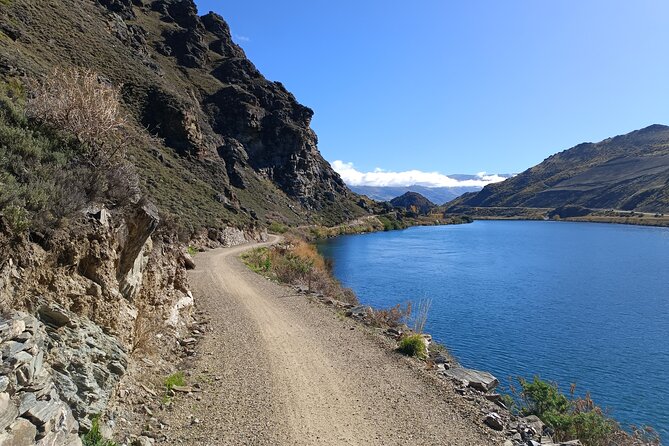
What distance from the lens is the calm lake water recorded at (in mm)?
15758

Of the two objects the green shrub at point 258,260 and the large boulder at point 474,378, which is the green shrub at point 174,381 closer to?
the large boulder at point 474,378

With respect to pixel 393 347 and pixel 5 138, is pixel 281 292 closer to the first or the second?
pixel 393 347

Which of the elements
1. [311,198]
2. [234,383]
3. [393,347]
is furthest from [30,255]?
[311,198]

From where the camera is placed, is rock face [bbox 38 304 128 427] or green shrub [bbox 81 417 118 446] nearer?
green shrub [bbox 81 417 118 446]

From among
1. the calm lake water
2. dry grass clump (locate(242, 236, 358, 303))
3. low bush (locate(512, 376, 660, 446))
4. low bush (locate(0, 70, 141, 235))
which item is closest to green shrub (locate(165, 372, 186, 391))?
low bush (locate(0, 70, 141, 235))

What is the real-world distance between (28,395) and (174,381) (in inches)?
164

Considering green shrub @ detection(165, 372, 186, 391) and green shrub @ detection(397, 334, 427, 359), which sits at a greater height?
green shrub @ detection(165, 372, 186, 391)

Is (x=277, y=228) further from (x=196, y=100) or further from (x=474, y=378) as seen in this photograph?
(x=474, y=378)

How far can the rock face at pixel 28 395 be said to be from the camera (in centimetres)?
443

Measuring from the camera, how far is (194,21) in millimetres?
110062

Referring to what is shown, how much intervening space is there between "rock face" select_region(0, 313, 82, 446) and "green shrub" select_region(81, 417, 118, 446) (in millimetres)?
224

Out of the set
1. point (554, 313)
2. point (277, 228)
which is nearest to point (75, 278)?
point (554, 313)

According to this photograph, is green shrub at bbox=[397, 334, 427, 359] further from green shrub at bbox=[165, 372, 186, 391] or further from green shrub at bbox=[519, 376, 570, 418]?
green shrub at bbox=[165, 372, 186, 391]

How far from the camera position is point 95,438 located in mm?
5645
